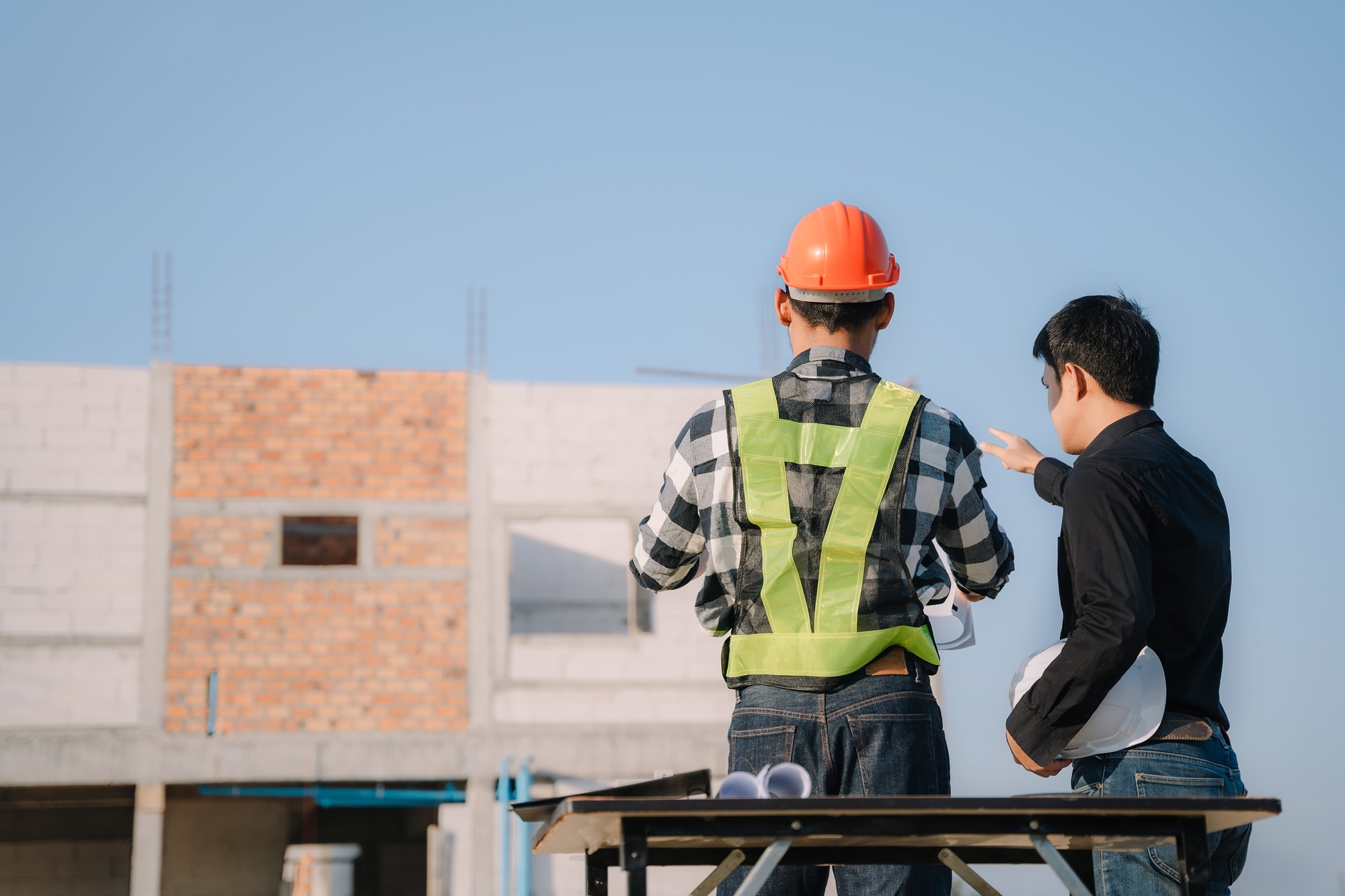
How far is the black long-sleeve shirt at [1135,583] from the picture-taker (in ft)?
8.41

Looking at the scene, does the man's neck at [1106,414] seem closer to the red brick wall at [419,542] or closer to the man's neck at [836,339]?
the man's neck at [836,339]

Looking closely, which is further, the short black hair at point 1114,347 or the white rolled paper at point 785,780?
the short black hair at point 1114,347

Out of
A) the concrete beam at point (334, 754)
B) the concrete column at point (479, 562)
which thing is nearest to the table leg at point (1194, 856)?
the concrete beam at point (334, 754)

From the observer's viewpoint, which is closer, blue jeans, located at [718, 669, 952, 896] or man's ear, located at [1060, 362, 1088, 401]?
blue jeans, located at [718, 669, 952, 896]

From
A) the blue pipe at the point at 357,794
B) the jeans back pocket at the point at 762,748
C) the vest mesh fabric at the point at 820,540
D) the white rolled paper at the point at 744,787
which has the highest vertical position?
the vest mesh fabric at the point at 820,540

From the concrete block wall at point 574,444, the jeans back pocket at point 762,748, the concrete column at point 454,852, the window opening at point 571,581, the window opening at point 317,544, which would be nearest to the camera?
the jeans back pocket at point 762,748

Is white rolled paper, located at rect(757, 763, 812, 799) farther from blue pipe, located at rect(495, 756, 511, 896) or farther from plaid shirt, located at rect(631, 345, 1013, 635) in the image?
blue pipe, located at rect(495, 756, 511, 896)

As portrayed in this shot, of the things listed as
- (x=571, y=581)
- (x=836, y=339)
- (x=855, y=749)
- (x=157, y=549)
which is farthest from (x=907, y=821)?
(x=571, y=581)

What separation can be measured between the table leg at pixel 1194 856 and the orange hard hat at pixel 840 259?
1219mm

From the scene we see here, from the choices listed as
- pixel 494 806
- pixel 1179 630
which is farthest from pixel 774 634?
pixel 494 806

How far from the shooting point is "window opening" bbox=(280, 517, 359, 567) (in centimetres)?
1656

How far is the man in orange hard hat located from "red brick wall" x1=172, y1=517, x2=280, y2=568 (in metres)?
13.3

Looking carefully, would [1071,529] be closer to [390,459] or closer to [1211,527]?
[1211,527]

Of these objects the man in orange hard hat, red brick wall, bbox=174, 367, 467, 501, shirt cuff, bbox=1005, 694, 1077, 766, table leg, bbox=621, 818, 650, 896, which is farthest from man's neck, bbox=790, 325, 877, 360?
red brick wall, bbox=174, 367, 467, 501
